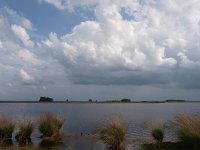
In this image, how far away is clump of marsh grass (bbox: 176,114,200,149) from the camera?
57.1ft

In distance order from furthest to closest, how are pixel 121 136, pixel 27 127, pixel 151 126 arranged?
pixel 27 127 → pixel 151 126 → pixel 121 136

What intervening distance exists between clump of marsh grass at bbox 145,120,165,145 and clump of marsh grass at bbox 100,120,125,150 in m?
2.30

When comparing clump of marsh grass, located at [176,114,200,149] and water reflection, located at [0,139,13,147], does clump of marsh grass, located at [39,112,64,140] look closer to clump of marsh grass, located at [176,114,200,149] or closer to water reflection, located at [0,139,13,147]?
water reflection, located at [0,139,13,147]

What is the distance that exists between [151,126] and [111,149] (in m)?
3.16

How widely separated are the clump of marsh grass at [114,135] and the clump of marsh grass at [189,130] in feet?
10.8

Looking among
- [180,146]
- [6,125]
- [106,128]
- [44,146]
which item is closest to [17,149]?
[44,146]

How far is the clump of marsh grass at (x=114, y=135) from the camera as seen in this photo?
19295 millimetres

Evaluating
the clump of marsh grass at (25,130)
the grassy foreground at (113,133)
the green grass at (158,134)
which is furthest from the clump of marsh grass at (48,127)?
the green grass at (158,134)

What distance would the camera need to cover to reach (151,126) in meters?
20.9

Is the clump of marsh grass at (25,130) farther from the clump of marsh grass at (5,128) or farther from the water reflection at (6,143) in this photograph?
the clump of marsh grass at (5,128)

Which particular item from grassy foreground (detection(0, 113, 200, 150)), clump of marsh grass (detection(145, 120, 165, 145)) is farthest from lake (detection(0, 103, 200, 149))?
clump of marsh grass (detection(145, 120, 165, 145))

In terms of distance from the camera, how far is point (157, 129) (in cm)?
2067

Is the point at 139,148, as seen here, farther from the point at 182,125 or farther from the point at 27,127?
the point at 27,127

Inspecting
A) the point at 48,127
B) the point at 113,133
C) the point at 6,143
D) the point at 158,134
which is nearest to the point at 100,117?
the point at 48,127
